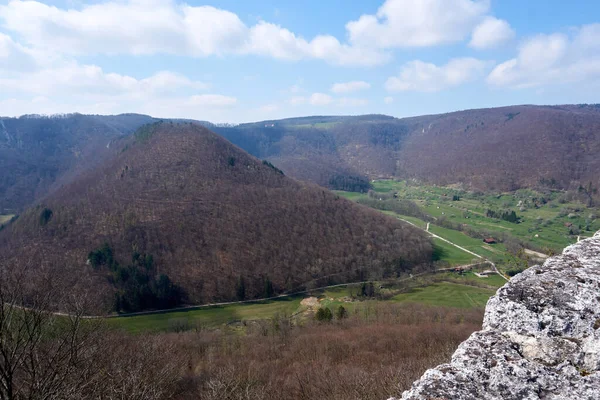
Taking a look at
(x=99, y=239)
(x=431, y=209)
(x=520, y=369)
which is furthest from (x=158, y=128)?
(x=520, y=369)

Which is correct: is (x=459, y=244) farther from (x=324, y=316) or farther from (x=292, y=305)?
(x=324, y=316)

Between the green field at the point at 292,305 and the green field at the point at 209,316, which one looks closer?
the green field at the point at 209,316

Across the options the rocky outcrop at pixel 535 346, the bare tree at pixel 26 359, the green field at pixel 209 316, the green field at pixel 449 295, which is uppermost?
the rocky outcrop at pixel 535 346

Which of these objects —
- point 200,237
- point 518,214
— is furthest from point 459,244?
point 200,237

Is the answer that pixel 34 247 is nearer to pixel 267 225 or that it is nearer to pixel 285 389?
pixel 267 225

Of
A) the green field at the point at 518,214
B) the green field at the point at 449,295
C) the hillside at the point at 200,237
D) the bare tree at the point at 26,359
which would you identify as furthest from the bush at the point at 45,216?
the green field at the point at 518,214

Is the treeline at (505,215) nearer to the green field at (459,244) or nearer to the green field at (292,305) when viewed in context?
the green field at (459,244)

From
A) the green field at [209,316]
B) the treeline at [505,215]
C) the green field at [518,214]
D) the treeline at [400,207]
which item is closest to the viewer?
the green field at [209,316]

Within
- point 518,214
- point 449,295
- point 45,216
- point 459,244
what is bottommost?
point 449,295
